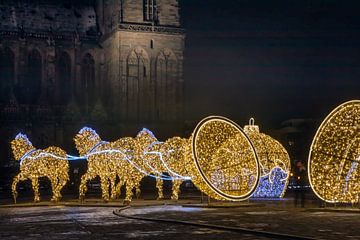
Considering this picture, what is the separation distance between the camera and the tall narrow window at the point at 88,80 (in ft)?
237

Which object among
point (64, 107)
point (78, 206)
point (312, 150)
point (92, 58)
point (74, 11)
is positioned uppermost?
point (74, 11)

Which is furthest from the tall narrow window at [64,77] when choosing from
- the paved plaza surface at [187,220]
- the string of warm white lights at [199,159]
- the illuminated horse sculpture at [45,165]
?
the paved plaza surface at [187,220]

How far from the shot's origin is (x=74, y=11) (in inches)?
3036

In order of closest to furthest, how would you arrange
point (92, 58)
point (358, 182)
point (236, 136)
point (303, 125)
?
point (358, 182) → point (236, 136) → point (92, 58) → point (303, 125)

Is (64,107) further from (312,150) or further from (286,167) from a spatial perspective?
(312,150)

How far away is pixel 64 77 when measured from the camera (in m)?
72.0

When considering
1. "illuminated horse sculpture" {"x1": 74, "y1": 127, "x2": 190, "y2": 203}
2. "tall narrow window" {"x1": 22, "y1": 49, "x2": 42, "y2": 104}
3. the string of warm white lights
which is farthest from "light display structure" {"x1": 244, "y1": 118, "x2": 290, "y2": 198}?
"tall narrow window" {"x1": 22, "y1": 49, "x2": 42, "y2": 104}

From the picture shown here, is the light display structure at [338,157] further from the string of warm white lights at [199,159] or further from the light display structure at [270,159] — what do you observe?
the light display structure at [270,159]

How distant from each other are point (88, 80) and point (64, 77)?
263 centimetres

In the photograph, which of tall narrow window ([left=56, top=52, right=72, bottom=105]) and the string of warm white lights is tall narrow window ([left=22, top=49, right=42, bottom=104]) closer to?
tall narrow window ([left=56, top=52, right=72, bottom=105])

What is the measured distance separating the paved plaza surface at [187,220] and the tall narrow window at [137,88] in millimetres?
36793

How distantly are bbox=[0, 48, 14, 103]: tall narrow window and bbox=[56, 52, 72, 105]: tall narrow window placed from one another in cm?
492

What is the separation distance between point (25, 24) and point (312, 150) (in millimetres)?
52982

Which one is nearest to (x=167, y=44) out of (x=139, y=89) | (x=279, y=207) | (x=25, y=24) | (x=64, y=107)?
(x=139, y=89)
